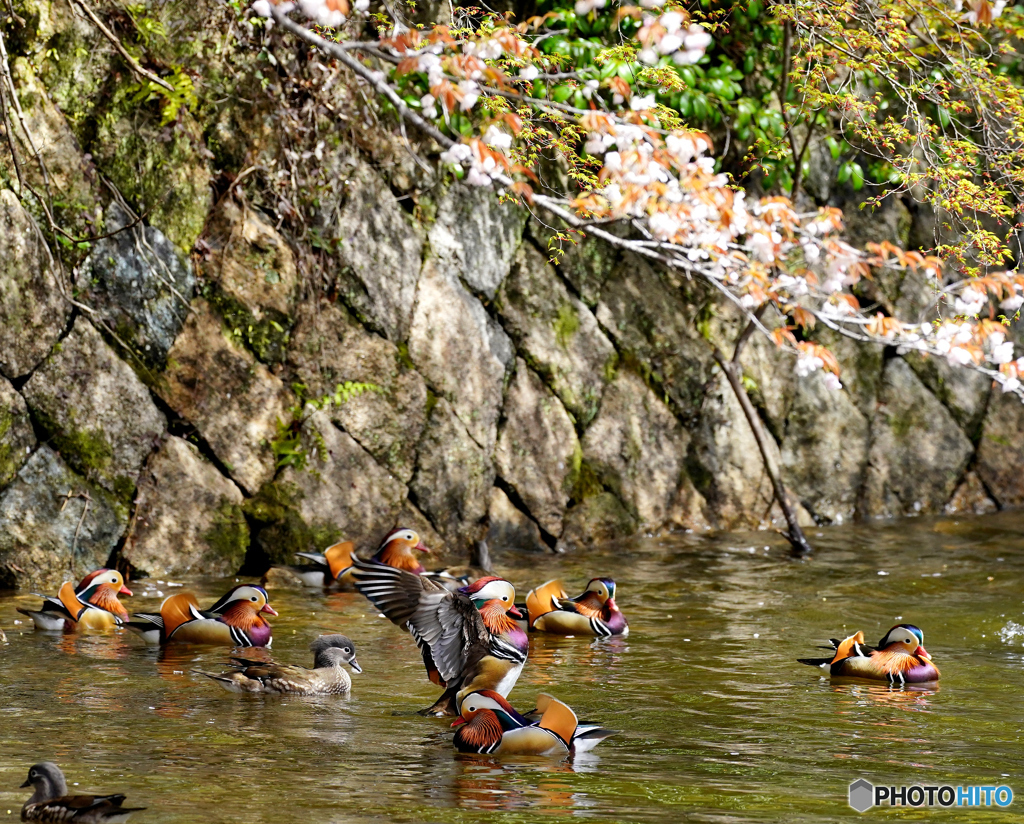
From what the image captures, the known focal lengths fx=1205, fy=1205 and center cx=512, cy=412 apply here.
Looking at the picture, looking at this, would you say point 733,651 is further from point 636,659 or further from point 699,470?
point 699,470

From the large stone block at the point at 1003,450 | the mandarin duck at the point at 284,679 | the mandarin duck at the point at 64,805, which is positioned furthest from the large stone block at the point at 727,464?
the mandarin duck at the point at 64,805

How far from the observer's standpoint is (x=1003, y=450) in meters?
17.1

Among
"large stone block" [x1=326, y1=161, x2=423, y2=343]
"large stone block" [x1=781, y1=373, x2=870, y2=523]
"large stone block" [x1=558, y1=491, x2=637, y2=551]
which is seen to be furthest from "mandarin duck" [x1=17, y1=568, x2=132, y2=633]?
"large stone block" [x1=781, y1=373, x2=870, y2=523]

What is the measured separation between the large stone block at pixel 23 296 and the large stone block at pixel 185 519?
139 centimetres

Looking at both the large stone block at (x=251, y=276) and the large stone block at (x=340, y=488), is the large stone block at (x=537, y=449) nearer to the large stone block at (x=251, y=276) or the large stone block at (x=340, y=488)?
the large stone block at (x=340, y=488)

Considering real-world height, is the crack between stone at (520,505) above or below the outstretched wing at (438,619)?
above

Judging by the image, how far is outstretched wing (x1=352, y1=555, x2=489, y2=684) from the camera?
6449 mm

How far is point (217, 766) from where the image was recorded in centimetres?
515

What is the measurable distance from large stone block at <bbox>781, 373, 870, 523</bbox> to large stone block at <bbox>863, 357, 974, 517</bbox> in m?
0.26

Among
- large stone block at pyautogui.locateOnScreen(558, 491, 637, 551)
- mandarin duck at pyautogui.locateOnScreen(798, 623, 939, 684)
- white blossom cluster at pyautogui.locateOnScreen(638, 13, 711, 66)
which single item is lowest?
mandarin duck at pyautogui.locateOnScreen(798, 623, 939, 684)

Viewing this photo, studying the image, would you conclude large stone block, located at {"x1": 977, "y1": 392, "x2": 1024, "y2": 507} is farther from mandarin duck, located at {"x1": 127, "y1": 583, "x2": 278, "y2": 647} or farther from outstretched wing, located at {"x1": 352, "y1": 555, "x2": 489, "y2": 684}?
outstretched wing, located at {"x1": 352, "y1": 555, "x2": 489, "y2": 684}

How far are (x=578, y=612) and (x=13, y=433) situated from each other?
16.3ft

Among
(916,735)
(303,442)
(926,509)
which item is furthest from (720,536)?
(916,735)

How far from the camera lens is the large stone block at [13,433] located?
9.96 meters
